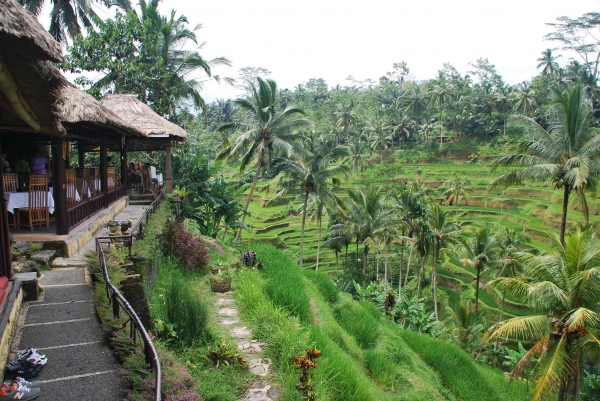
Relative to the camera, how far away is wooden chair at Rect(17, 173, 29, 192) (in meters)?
7.78

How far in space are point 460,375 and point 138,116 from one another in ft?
36.4

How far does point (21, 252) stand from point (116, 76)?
13.1m

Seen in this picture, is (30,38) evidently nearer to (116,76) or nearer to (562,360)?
(562,360)

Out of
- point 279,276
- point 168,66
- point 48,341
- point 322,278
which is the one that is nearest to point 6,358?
point 48,341

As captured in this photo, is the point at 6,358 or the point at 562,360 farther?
the point at 562,360

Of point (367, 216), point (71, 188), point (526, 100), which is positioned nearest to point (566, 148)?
point (367, 216)

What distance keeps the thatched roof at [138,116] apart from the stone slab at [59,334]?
27.1ft

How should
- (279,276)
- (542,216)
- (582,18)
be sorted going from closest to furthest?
(279,276), (542,216), (582,18)

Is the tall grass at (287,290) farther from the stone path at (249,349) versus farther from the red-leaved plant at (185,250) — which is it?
the red-leaved plant at (185,250)

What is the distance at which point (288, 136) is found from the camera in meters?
19.4

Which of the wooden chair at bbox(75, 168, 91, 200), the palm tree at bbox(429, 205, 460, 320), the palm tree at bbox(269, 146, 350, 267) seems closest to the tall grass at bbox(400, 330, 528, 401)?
the wooden chair at bbox(75, 168, 91, 200)

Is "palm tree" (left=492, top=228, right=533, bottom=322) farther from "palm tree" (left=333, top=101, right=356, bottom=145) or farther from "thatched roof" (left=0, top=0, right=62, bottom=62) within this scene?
"palm tree" (left=333, top=101, right=356, bottom=145)

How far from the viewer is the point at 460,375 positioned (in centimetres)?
1080

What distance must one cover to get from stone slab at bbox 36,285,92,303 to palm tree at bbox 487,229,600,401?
839cm
